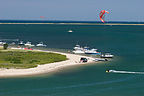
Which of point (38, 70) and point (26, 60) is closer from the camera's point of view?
point (38, 70)

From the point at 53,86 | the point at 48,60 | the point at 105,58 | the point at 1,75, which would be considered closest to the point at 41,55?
the point at 48,60

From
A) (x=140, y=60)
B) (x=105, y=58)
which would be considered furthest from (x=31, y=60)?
(x=140, y=60)

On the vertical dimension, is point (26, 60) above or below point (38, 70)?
above

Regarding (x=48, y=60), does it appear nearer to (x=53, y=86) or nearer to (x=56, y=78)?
(x=56, y=78)

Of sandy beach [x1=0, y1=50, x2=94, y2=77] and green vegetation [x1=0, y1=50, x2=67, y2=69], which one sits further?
green vegetation [x1=0, y1=50, x2=67, y2=69]

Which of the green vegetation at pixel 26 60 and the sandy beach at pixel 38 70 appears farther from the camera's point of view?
the green vegetation at pixel 26 60

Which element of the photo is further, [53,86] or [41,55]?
[41,55]

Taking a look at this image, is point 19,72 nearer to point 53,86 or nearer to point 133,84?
point 53,86

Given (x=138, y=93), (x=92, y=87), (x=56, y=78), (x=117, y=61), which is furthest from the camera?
(x=117, y=61)

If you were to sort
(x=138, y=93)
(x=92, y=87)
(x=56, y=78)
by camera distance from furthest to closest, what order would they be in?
(x=56, y=78) < (x=92, y=87) < (x=138, y=93)
